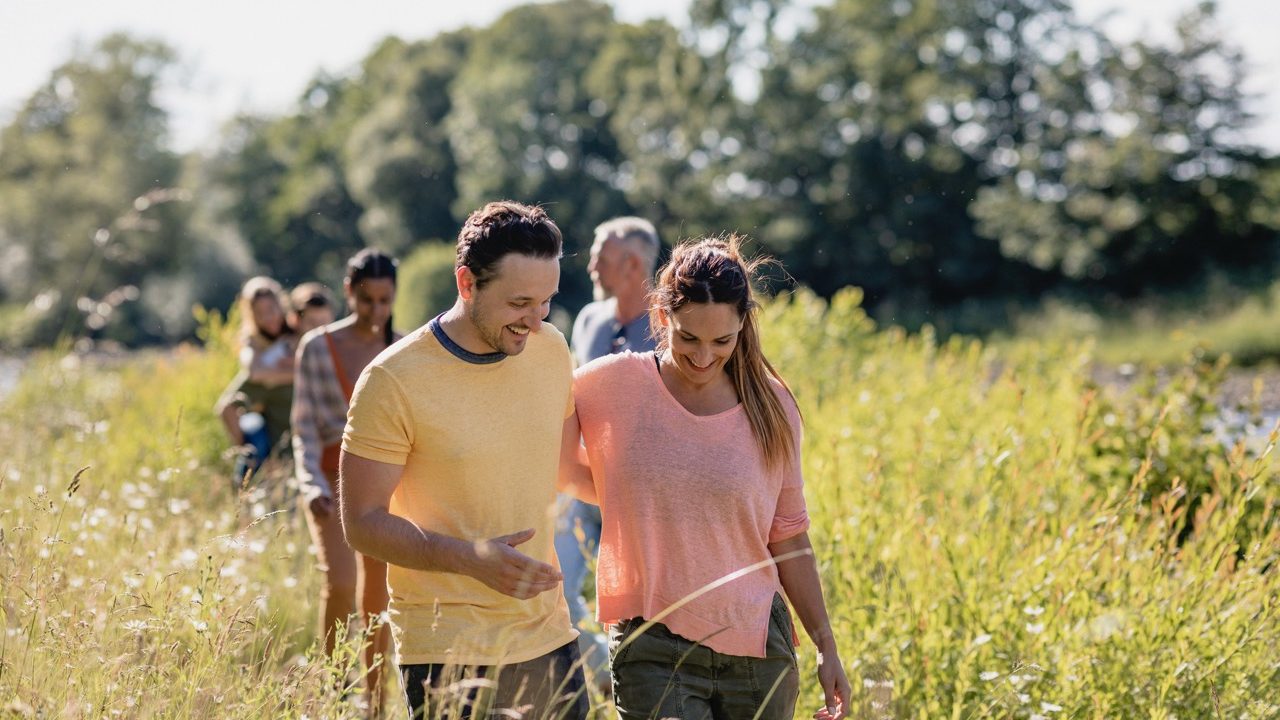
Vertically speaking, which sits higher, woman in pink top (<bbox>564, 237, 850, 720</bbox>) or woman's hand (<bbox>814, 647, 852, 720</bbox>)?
woman in pink top (<bbox>564, 237, 850, 720</bbox>)

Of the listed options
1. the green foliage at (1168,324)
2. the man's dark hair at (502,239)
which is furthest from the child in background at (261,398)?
the green foliage at (1168,324)

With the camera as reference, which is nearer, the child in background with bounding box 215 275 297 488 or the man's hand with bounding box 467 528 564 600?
the man's hand with bounding box 467 528 564 600

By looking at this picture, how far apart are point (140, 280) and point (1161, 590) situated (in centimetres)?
4843

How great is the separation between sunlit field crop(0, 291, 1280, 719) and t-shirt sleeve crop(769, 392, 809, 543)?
78 cm

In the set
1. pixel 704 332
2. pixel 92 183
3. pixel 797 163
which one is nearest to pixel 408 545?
pixel 704 332

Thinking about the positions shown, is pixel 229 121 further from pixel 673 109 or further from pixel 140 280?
pixel 673 109

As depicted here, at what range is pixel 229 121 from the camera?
61.4 m

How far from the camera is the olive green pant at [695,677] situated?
3.07m

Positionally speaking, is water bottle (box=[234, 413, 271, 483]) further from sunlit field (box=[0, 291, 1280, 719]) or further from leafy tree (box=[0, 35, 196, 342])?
leafy tree (box=[0, 35, 196, 342])

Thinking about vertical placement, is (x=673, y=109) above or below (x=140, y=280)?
above

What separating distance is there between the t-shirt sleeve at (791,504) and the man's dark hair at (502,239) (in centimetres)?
80

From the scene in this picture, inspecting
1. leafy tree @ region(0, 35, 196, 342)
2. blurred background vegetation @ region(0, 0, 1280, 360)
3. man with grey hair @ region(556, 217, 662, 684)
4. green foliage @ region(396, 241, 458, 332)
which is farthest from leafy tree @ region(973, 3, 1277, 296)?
man with grey hair @ region(556, 217, 662, 684)

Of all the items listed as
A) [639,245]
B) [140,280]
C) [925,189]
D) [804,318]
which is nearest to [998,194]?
[925,189]

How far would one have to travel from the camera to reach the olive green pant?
3066mm
